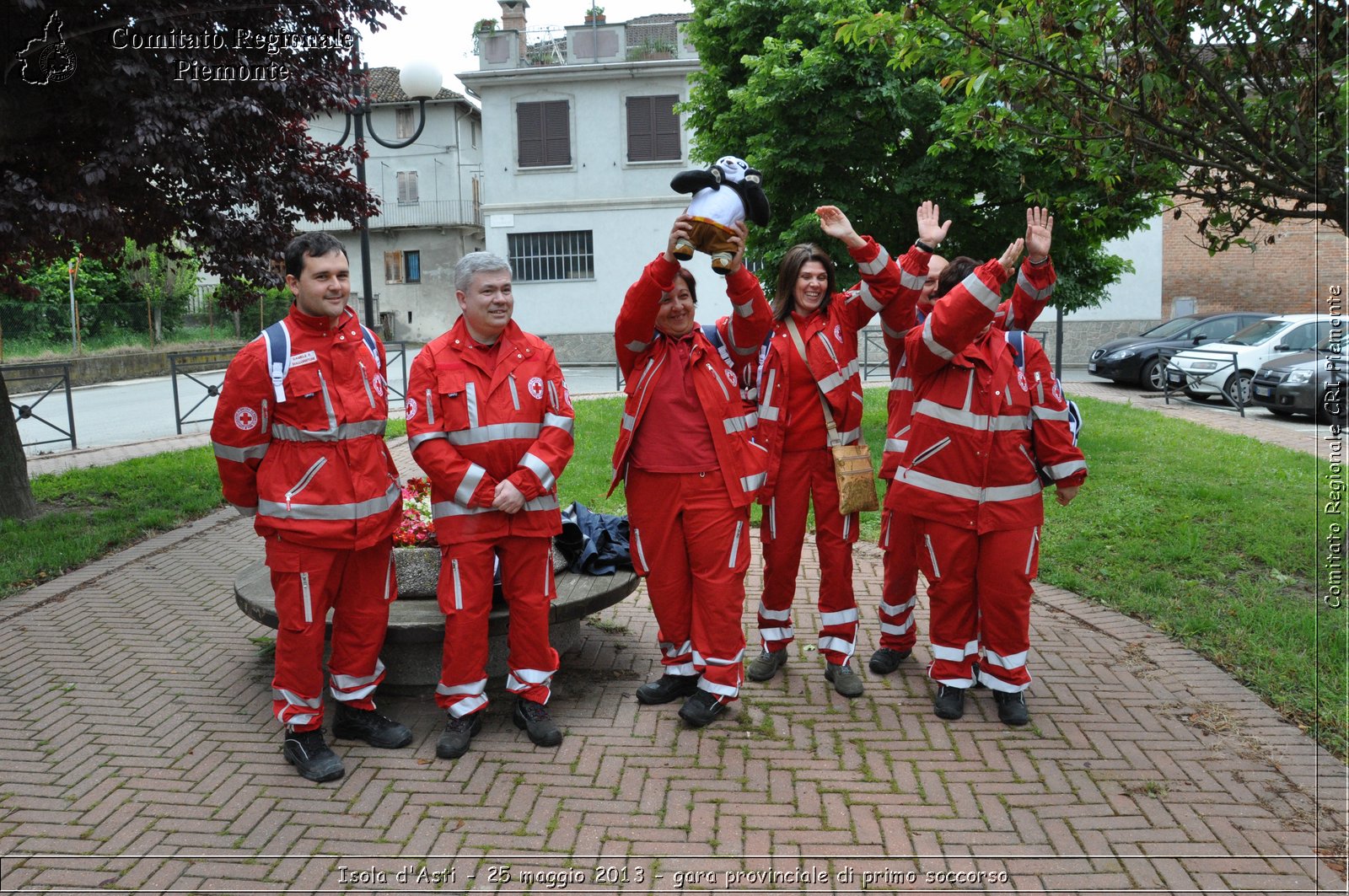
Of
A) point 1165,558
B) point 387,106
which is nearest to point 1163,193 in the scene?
point 1165,558

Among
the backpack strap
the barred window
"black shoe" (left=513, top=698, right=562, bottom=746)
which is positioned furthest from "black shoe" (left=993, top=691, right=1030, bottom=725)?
the barred window

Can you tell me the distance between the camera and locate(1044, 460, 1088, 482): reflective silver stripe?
4359 millimetres

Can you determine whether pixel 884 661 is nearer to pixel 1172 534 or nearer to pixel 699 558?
pixel 699 558

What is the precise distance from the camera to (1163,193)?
5.80m

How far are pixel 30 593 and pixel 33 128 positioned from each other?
3268 mm

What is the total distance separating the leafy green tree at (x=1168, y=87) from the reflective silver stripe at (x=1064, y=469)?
146 cm

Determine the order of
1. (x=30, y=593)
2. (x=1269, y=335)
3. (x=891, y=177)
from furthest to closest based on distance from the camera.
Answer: (x=1269, y=335), (x=891, y=177), (x=30, y=593)

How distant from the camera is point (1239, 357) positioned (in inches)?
646

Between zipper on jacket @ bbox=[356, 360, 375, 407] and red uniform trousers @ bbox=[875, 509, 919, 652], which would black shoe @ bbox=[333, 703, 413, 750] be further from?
red uniform trousers @ bbox=[875, 509, 919, 652]

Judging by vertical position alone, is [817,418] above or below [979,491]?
above

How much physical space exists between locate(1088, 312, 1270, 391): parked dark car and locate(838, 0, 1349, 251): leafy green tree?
1438cm

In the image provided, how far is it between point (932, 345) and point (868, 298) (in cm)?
40

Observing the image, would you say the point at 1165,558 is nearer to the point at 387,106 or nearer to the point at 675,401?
the point at 675,401

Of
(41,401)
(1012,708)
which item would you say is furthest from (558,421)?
(41,401)
